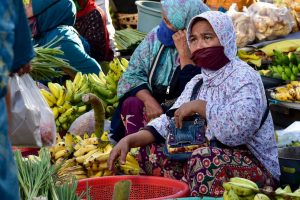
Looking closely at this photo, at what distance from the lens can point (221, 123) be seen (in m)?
4.22

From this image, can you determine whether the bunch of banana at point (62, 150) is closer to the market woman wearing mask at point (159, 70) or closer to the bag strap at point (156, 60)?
the market woman wearing mask at point (159, 70)

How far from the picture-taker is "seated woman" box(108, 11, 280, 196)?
4.22 meters

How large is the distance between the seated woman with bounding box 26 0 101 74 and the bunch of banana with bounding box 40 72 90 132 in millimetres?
788

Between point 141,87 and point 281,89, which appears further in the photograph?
point 281,89

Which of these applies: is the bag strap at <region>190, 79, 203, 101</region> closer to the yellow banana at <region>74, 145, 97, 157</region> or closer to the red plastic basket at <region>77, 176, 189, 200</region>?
the red plastic basket at <region>77, 176, 189, 200</region>

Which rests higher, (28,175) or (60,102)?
(28,175)

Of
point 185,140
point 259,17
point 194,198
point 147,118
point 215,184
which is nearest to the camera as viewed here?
point 194,198

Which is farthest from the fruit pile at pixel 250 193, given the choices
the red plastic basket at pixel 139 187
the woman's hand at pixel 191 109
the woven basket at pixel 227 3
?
the woven basket at pixel 227 3

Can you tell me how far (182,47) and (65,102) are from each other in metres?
1.68

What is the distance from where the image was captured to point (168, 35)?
5477mm

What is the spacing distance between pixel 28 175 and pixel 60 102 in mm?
2953

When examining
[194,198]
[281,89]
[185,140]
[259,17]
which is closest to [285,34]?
[259,17]

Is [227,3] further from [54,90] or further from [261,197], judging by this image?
[261,197]

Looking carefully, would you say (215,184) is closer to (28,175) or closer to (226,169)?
(226,169)
